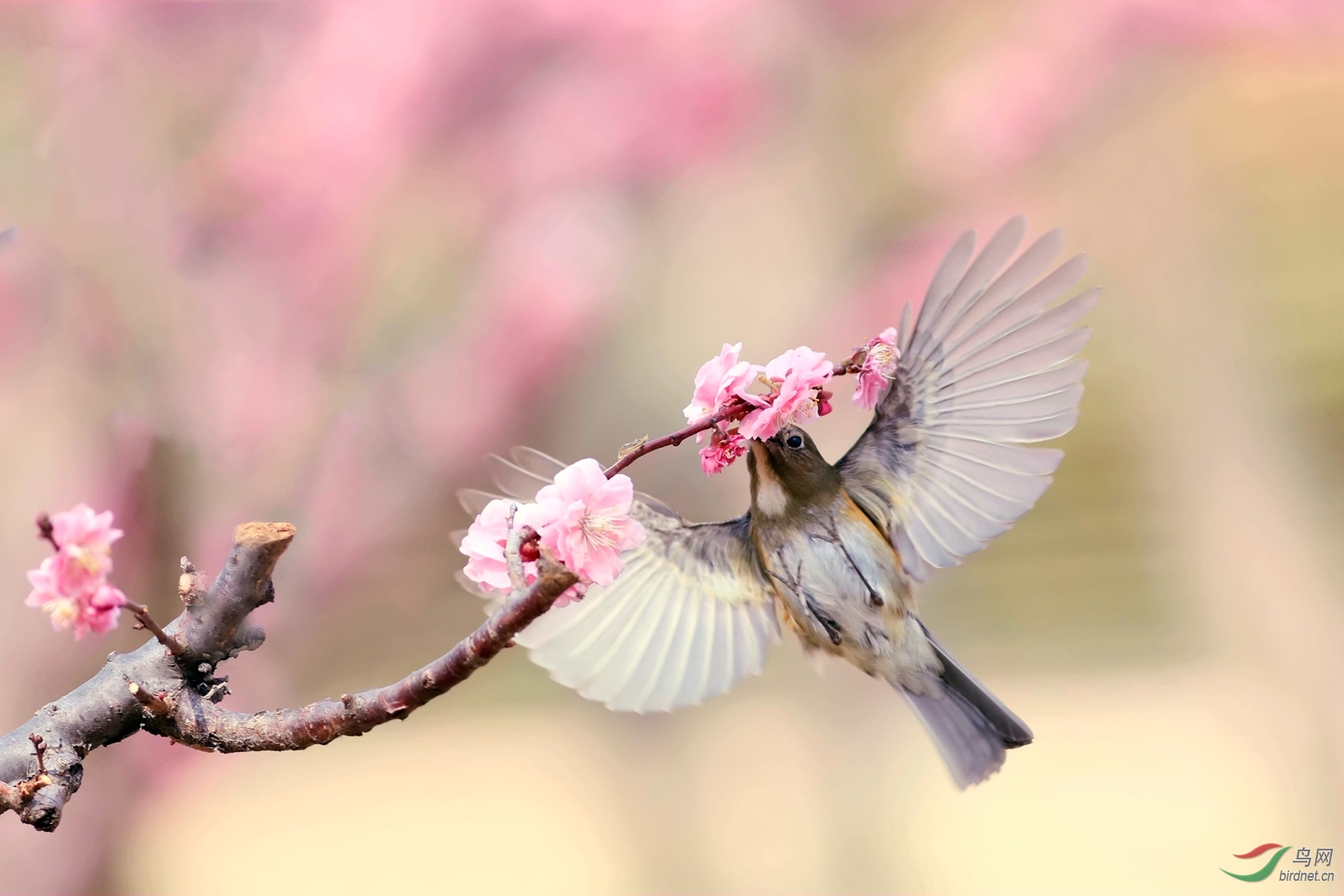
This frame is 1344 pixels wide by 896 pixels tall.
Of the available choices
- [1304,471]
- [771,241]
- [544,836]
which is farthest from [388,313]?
[1304,471]

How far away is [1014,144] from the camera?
Result: 1738 mm

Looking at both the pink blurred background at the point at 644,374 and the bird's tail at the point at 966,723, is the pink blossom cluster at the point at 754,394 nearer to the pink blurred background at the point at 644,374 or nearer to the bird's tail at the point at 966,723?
the bird's tail at the point at 966,723

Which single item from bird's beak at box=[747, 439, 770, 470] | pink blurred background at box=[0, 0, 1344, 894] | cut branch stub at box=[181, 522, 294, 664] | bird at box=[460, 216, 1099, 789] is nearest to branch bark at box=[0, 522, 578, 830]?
cut branch stub at box=[181, 522, 294, 664]

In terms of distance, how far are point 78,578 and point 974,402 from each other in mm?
624

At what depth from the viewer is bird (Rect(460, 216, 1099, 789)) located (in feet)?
2.36

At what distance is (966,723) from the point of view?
0.90 meters

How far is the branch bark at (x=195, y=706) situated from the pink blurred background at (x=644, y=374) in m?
0.87

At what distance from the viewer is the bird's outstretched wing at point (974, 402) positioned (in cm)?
70

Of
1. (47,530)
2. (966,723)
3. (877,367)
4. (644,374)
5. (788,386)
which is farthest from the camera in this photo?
(644,374)

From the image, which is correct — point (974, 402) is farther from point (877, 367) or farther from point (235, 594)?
point (235, 594)

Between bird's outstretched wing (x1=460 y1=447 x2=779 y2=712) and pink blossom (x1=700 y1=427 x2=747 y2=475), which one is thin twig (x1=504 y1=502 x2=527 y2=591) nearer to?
pink blossom (x1=700 y1=427 x2=747 y2=475)

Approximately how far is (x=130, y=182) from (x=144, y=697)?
1265 millimetres

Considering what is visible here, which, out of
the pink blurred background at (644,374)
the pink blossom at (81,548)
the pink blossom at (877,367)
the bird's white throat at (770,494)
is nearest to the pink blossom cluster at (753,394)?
the pink blossom at (877,367)

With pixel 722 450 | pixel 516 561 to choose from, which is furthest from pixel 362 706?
pixel 722 450
